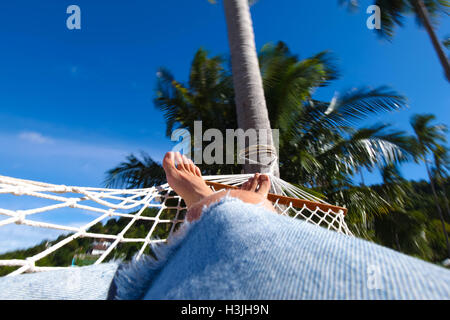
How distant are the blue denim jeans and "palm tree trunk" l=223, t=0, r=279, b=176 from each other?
43.4 inches

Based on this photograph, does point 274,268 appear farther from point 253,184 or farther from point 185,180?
point 253,184

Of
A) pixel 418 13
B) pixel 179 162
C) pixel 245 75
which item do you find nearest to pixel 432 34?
pixel 418 13

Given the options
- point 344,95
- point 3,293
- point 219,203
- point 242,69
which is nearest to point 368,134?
point 344,95

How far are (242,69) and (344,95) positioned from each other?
1.80 metres

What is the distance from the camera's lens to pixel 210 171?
3.31m

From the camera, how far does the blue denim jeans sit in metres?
0.21

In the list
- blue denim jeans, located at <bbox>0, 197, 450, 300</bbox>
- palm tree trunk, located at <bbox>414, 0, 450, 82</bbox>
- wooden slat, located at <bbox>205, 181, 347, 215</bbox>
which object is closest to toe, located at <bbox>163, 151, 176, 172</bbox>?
wooden slat, located at <bbox>205, 181, 347, 215</bbox>

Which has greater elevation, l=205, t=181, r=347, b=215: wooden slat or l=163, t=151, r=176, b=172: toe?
l=163, t=151, r=176, b=172: toe

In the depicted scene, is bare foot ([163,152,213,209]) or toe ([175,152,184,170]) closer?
bare foot ([163,152,213,209])

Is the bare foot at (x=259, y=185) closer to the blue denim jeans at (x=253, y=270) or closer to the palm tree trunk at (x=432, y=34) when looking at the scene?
the blue denim jeans at (x=253, y=270)

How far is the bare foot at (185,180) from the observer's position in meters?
0.72

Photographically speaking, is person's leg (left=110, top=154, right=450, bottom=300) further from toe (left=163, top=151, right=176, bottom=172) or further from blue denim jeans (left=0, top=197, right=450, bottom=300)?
toe (left=163, top=151, right=176, bottom=172)

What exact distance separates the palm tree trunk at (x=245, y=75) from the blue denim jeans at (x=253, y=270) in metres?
1.10

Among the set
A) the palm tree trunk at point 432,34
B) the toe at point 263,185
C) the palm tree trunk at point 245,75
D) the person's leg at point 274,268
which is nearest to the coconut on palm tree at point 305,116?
the palm tree trunk at point 245,75
